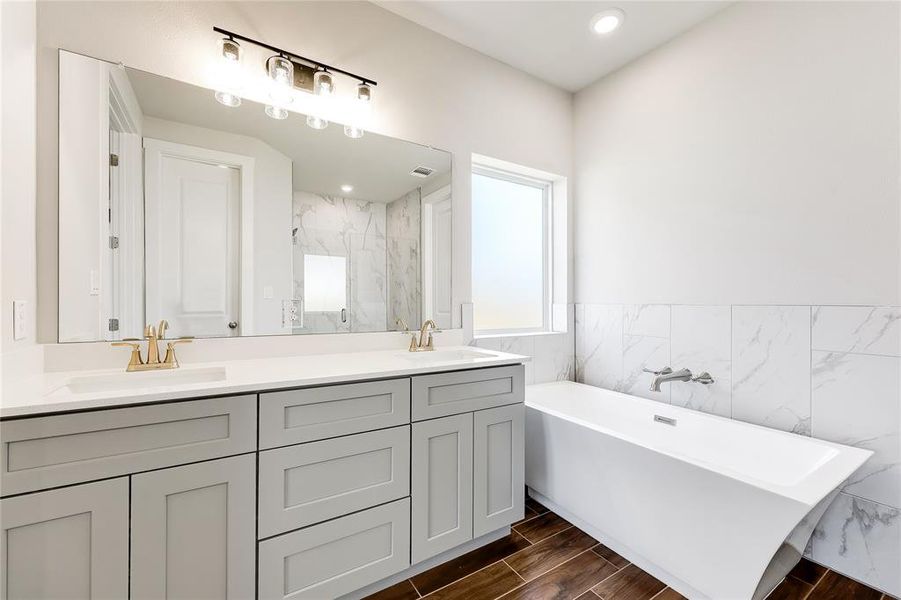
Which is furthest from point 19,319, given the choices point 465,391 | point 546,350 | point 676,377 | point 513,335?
point 676,377

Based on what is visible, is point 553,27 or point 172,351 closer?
point 172,351

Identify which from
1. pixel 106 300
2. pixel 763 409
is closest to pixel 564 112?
pixel 763 409

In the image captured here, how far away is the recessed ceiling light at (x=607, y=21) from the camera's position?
2.10 meters

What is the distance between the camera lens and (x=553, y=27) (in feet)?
7.27

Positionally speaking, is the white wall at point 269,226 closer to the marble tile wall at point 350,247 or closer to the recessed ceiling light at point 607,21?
the marble tile wall at point 350,247

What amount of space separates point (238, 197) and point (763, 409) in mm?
2719

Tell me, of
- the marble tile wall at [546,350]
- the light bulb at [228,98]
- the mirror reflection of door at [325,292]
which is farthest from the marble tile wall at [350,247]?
the marble tile wall at [546,350]

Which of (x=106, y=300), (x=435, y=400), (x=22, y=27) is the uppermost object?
(x=22, y=27)

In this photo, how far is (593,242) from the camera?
2811 millimetres

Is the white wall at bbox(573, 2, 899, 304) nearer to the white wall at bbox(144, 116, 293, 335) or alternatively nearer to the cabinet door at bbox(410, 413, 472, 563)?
the cabinet door at bbox(410, 413, 472, 563)

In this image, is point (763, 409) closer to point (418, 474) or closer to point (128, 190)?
point (418, 474)

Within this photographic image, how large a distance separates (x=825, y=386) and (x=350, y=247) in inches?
91.2

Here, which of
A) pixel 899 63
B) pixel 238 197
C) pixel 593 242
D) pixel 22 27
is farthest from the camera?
pixel 593 242

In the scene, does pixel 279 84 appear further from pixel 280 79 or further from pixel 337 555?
pixel 337 555
